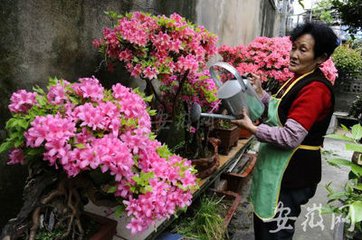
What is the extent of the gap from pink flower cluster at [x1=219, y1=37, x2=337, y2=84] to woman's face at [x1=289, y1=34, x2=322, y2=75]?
7.96ft

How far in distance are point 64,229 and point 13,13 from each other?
1.22 meters

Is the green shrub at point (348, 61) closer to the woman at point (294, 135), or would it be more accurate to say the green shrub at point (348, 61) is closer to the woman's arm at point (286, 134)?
the woman at point (294, 135)

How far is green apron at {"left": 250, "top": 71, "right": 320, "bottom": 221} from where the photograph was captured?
2465 millimetres

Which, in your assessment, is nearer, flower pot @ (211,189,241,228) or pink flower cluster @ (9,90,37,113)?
pink flower cluster @ (9,90,37,113)

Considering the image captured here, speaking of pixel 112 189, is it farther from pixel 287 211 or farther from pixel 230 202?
pixel 230 202

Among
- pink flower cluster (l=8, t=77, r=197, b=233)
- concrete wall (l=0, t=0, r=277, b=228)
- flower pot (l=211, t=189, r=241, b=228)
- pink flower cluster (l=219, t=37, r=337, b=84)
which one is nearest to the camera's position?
pink flower cluster (l=8, t=77, r=197, b=233)

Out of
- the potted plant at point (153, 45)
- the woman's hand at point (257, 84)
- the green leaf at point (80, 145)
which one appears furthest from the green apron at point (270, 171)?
the green leaf at point (80, 145)

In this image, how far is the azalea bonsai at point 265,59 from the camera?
16.3 feet

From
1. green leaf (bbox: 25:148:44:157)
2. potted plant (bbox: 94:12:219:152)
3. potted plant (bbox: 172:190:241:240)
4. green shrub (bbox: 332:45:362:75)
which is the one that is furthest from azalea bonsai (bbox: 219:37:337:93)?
green shrub (bbox: 332:45:362:75)

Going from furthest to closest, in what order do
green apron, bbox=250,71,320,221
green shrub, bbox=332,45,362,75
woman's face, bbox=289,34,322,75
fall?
1. green shrub, bbox=332,45,362,75
2. green apron, bbox=250,71,320,221
3. woman's face, bbox=289,34,322,75

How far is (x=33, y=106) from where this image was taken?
146 cm

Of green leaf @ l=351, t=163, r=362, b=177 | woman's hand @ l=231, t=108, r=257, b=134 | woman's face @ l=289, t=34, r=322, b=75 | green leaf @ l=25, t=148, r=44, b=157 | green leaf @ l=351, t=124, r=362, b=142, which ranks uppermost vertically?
woman's face @ l=289, t=34, r=322, b=75

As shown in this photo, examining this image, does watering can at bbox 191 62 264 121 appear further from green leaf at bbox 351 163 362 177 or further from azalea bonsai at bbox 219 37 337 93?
azalea bonsai at bbox 219 37 337 93

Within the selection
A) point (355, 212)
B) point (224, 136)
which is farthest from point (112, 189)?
point (224, 136)
